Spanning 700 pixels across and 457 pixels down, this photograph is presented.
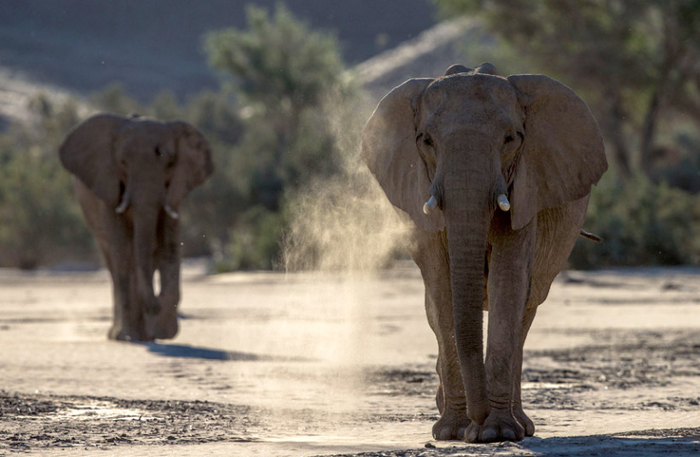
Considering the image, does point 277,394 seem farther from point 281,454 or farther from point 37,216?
point 37,216

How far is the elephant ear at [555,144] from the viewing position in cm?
720

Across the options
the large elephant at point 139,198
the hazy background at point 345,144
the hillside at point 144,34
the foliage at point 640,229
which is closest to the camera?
the large elephant at point 139,198

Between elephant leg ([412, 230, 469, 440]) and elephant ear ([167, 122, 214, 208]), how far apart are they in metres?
7.84

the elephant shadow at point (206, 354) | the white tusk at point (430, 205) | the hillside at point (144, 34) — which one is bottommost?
the elephant shadow at point (206, 354)

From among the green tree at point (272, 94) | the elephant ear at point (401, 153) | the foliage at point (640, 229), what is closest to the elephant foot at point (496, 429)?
the elephant ear at point (401, 153)

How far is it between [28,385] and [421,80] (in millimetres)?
4624

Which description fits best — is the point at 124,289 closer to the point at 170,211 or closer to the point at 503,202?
the point at 170,211

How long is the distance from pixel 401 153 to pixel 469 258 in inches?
41.1

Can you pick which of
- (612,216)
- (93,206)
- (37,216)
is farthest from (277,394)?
(37,216)

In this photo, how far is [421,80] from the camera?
23.8 feet

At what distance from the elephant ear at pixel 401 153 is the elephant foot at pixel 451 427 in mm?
1117

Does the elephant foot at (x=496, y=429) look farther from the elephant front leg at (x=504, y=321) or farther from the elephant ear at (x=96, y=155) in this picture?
the elephant ear at (x=96, y=155)

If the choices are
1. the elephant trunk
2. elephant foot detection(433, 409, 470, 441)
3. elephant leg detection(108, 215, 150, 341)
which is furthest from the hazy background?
the elephant trunk

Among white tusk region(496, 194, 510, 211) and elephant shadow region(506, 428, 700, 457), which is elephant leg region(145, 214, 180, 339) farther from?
white tusk region(496, 194, 510, 211)
